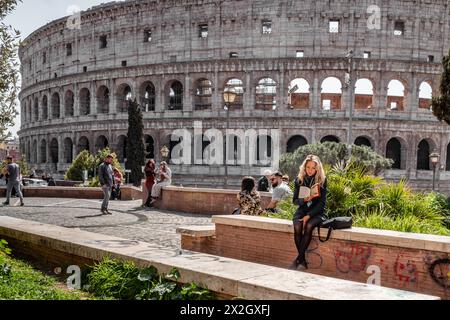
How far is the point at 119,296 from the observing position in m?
5.34

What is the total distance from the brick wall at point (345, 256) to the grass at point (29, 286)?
8.71 ft

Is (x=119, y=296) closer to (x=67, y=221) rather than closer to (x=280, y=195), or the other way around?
(x=280, y=195)

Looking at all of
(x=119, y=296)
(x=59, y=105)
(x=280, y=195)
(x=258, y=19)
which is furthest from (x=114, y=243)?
(x=59, y=105)

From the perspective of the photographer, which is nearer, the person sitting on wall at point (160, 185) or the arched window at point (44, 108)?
the person sitting on wall at point (160, 185)

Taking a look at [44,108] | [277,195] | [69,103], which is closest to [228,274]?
[277,195]

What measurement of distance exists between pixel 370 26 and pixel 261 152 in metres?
14.0

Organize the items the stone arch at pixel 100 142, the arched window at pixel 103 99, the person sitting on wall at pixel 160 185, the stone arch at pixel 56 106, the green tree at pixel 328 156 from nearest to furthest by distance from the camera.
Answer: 1. the person sitting on wall at pixel 160 185
2. the green tree at pixel 328 156
3. the stone arch at pixel 100 142
4. the arched window at pixel 103 99
5. the stone arch at pixel 56 106

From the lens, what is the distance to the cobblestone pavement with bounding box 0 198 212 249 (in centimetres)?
1072

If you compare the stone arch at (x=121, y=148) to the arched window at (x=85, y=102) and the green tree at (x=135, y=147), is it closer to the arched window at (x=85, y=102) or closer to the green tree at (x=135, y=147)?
the arched window at (x=85, y=102)

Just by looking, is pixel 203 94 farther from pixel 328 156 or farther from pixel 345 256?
pixel 345 256

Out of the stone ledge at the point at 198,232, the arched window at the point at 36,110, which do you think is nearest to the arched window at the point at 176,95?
the arched window at the point at 36,110

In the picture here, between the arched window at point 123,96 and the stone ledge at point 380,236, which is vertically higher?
the arched window at point 123,96

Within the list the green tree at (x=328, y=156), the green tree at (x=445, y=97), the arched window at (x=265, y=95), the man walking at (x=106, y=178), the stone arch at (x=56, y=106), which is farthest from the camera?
the stone arch at (x=56, y=106)

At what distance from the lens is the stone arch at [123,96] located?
43728 mm
